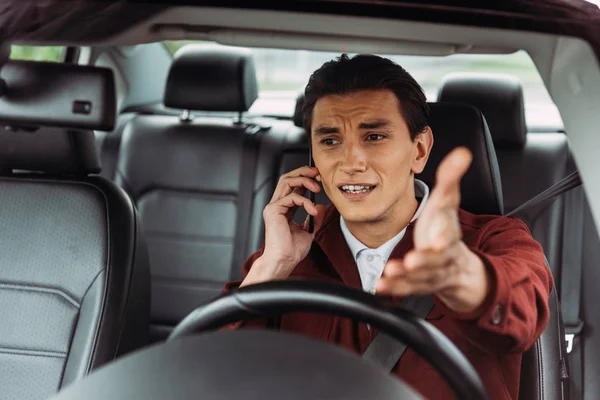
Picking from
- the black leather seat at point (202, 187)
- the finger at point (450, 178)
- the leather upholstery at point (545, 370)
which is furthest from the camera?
the black leather seat at point (202, 187)

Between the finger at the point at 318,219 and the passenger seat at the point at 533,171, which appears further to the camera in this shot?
the passenger seat at the point at 533,171

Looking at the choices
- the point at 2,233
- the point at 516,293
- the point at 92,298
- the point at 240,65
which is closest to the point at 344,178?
the point at 516,293

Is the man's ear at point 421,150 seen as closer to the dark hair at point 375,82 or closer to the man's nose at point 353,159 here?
the dark hair at point 375,82

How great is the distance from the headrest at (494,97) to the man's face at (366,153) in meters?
0.67

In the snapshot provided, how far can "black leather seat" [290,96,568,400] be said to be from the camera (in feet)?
5.34

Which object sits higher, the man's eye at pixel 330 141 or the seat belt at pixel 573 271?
the man's eye at pixel 330 141

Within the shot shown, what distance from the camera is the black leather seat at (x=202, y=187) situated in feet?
9.66

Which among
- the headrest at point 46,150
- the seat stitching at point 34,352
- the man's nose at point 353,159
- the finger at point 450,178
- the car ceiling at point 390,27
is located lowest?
the seat stitching at point 34,352

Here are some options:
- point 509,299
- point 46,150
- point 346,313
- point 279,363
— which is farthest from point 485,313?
point 46,150

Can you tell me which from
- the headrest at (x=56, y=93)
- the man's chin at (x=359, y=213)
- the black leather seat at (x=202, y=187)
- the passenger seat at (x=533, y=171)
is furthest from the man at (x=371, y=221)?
the black leather seat at (x=202, y=187)

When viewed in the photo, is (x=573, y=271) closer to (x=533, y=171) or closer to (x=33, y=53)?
(x=533, y=171)

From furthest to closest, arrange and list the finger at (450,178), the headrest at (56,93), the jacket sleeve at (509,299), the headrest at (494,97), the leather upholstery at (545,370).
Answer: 1. the headrest at (494,97)
2. the headrest at (56,93)
3. the leather upholstery at (545,370)
4. the jacket sleeve at (509,299)
5. the finger at (450,178)

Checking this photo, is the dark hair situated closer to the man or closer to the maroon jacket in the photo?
the man

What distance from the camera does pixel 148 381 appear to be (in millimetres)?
940
